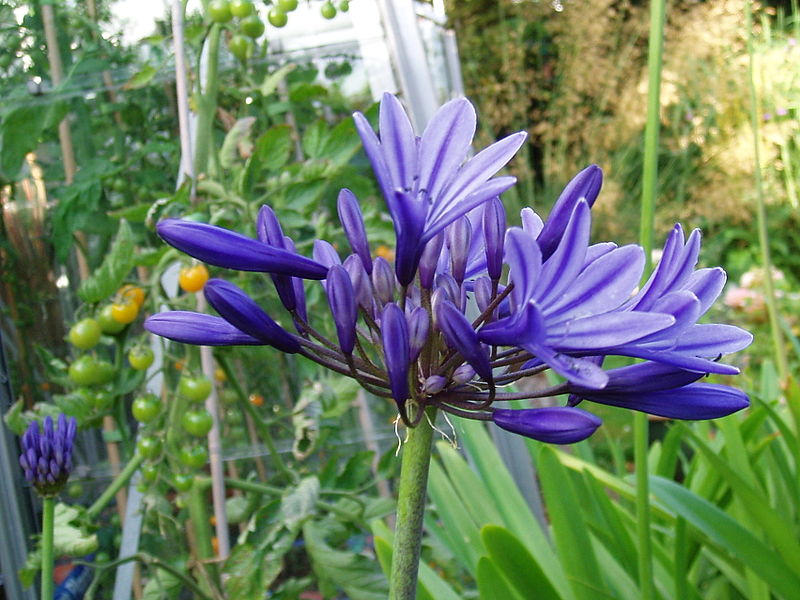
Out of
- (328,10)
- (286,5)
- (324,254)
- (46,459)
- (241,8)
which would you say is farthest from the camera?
(328,10)

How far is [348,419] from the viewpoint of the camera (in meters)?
1.74

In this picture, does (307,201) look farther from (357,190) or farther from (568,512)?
(568,512)

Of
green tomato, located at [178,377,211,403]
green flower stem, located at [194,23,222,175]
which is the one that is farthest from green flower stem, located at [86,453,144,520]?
green flower stem, located at [194,23,222,175]

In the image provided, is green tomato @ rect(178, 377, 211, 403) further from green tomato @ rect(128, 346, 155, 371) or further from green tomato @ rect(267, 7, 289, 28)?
green tomato @ rect(267, 7, 289, 28)

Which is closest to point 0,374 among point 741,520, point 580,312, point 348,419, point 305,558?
point 348,419

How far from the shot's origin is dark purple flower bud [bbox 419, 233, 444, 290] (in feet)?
1.40

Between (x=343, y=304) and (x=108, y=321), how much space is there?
2.62ft

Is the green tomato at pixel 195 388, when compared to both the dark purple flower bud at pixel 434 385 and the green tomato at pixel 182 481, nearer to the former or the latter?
the green tomato at pixel 182 481

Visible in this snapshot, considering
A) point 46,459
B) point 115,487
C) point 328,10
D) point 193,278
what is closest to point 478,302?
point 46,459

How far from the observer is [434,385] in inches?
15.4

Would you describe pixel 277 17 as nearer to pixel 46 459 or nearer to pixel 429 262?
pixel 46 459

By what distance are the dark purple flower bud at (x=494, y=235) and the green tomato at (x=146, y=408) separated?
77 centimetres

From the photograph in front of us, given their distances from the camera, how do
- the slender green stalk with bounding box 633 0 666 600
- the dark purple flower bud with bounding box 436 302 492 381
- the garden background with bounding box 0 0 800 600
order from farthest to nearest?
the garden background with bounding box 0 0 800 600 → the slender green stalk with bounding box 633 0 666 600 → the dark purple flower bud with bounding box 436 302 492 381

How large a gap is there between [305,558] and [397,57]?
1135mm
